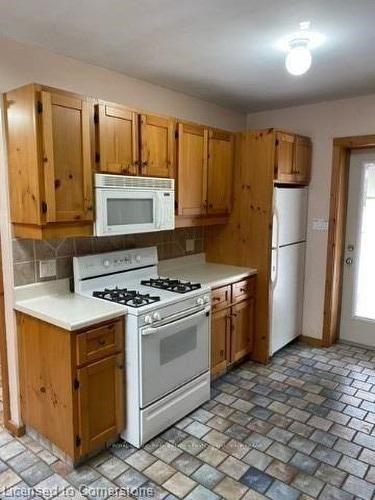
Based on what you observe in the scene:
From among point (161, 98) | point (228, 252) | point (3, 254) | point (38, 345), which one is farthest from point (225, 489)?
point (161, 98)

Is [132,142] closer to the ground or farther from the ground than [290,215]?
farther from the ground

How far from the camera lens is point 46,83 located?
247 cm

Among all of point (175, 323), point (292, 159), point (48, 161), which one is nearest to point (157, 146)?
point (48, 161)

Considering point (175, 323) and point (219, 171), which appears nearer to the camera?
point (175, 323)

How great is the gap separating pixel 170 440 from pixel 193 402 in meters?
0.38

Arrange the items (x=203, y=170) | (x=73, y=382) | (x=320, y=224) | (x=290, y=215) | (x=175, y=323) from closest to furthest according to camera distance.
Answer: (x=73, y=382)
(x=175, y=323)
(x=203, y=170)
(x=290, y=215)
(x=320, y=224)

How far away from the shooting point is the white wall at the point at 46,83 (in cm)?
230

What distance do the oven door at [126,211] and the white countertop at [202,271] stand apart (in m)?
0.70

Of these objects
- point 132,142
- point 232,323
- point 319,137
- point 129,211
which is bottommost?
point 232,323

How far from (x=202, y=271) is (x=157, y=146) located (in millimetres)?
1282

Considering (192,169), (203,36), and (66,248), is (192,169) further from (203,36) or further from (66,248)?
(66,248)

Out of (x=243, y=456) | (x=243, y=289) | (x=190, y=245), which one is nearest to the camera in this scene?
(x=243, y=456)

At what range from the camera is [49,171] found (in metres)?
2.16

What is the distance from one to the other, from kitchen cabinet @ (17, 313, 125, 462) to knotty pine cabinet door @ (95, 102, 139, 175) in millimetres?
1036
